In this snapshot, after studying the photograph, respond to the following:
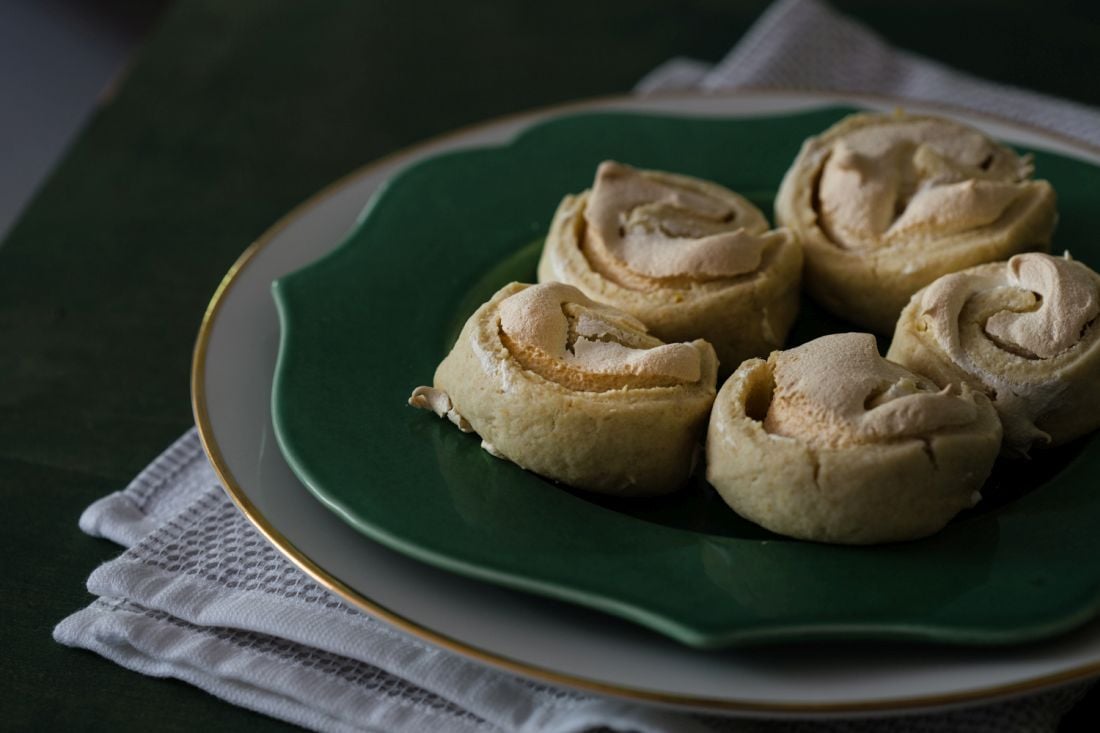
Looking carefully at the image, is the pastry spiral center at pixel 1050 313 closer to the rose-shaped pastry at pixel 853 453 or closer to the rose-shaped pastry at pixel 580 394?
the rose-shaped pastry at pixel 853 453

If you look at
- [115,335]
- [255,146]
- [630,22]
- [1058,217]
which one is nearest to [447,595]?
[115,335]

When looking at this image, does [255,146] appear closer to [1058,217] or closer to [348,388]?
[348,388]

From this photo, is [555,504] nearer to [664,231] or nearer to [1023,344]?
[664,231]

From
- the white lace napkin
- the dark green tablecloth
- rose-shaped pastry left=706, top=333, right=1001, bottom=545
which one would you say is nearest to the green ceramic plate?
rose-shaped pastry left=706, top=333, right=1001, bottom=545

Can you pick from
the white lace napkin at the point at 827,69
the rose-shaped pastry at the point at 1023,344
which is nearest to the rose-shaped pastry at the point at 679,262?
the rose-shaped pastry at the point at 1023,344

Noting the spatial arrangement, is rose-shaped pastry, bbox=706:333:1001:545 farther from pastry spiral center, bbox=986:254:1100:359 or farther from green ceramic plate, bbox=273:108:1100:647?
pastry spiral center, bbox=986:254:1100:359

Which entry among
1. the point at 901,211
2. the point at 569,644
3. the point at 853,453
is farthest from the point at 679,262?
the point at 569,644
